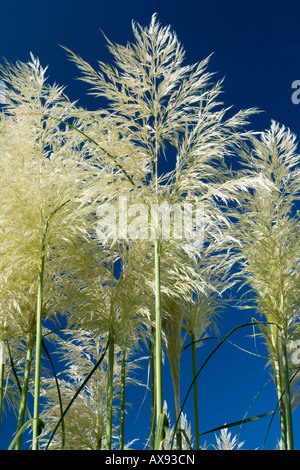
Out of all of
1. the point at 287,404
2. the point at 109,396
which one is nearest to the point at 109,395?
the point at 109,396

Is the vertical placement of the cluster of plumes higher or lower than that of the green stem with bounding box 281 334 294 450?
higher

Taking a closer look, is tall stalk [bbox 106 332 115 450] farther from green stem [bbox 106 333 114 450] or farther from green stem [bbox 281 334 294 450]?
green stem [bbox 281 334 294 450]

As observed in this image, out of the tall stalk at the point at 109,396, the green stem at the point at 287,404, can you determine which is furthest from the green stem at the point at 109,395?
the green stem at the point at 287,404

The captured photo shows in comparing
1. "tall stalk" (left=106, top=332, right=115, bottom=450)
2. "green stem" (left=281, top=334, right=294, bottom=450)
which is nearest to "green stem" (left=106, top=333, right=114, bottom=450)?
"tall stalk" (left=106, top=332, right=115, bottom=450)

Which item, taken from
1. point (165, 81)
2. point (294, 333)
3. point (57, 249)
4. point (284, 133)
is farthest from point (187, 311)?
point (165, 81)

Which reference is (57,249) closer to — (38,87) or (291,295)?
(38,87)

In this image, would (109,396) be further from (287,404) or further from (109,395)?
(287,404)

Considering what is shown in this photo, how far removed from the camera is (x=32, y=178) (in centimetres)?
341

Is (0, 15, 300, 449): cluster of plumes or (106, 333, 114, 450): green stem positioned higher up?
(0, 15, 300, 449): cluster of plumes

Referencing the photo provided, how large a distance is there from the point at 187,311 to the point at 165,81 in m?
1.98

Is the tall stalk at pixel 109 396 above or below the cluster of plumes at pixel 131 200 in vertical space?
below

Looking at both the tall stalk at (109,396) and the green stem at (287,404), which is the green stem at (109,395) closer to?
the tall stalk at (109,396)

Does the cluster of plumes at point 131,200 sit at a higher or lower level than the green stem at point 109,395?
higher

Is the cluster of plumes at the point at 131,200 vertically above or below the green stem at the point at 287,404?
above
